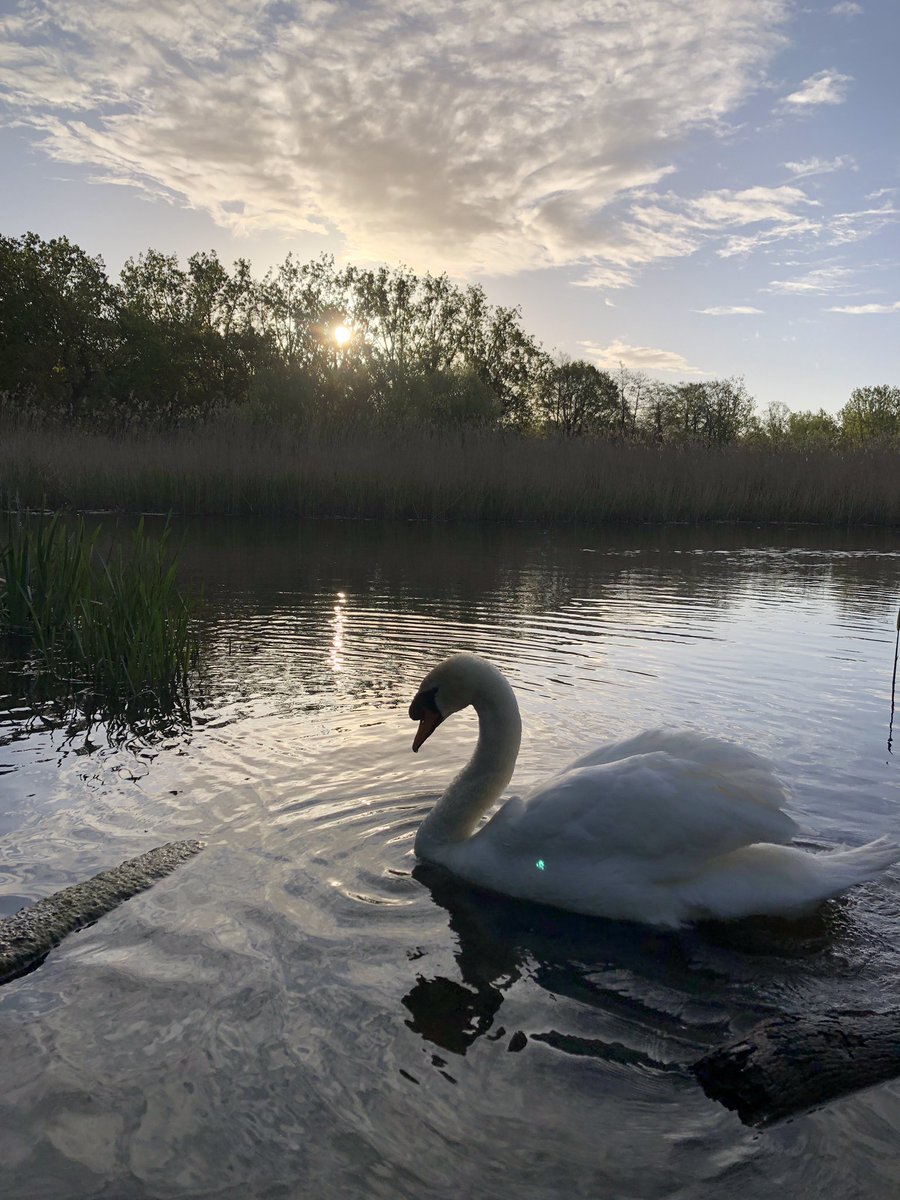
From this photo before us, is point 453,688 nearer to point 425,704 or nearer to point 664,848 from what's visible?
point 425,704

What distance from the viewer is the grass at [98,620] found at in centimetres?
637

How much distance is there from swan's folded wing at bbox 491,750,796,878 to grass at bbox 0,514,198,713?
336cm

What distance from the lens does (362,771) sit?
16.4ft

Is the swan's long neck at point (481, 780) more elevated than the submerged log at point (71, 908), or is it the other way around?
the swan's long neck at point (481, 780)

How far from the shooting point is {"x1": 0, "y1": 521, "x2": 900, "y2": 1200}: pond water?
225 cm

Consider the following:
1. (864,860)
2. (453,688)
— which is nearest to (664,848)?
(864,860)

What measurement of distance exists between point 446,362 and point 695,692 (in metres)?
45.2

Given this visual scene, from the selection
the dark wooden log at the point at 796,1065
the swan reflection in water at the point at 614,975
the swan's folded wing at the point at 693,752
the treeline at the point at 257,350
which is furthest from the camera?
the treeline at the point at 257,350

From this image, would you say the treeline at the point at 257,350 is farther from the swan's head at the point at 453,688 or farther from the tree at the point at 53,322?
the swan's head at the point at 453,688

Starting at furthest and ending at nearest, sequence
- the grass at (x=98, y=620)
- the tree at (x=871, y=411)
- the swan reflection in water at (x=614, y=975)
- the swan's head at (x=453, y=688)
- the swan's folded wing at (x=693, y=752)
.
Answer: the tree at (x=871, y=411)
the grass at (x=98, y=620)
the swan's head at (x=453, y=688)
the swan's folded wing at (x=693, y=752)
the swan reflection in water at (x=614, y=975)

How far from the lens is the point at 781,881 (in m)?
3.53

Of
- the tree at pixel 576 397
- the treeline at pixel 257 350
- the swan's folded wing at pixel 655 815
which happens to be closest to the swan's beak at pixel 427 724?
the swan's folded wing at pixel 655 815

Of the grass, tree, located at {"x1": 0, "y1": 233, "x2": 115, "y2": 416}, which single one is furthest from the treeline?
the grass

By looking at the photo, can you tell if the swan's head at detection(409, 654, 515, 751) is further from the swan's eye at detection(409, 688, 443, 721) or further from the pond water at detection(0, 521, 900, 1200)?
the pond water at detection(0, 521, 900, 1200)
